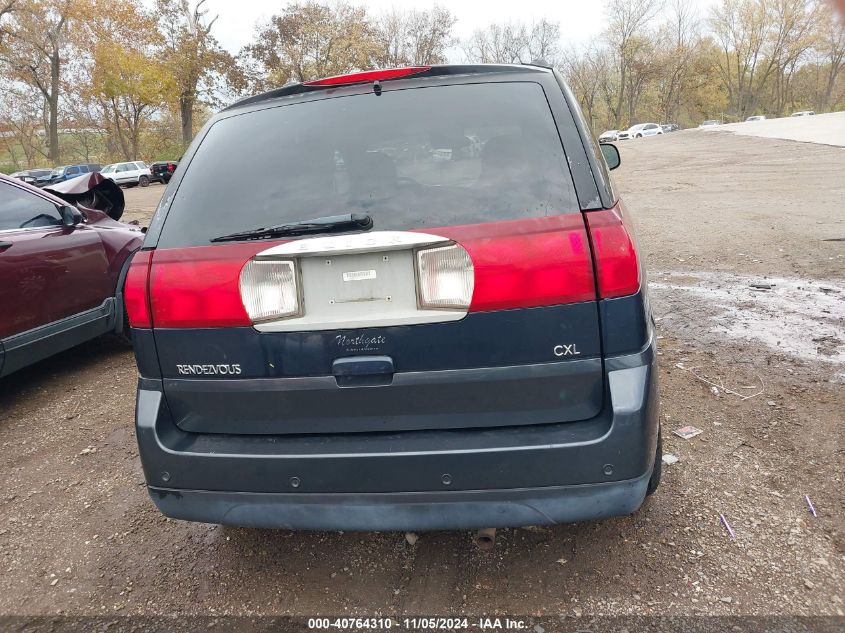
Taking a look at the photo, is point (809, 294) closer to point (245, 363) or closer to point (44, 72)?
point (245, 363)

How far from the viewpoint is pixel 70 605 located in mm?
2250

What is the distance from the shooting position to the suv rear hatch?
5.87 ft

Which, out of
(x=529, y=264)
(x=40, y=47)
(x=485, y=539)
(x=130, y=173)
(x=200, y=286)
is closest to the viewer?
(x=529, y=264)

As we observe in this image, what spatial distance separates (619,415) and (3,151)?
64.4m

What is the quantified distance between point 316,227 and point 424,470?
33.0 inches

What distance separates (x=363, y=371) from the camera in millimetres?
1854

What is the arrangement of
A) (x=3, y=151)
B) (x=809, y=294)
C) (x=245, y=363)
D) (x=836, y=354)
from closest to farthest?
(x=245, y=363)
(x=836, y=354)
(x=809, y=294)
(x=3, y=151)

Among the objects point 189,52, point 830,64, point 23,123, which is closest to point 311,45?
point 189,52

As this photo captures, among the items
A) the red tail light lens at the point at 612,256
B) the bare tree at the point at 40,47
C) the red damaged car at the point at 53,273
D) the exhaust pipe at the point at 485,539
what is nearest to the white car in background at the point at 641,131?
the bare tree at the point at 40,47

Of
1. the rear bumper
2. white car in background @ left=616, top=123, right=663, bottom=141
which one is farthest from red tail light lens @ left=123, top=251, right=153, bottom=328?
white car in background @ left=616, top=123, right=663, bottom=141

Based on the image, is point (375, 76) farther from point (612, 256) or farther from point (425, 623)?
point (425, 623)

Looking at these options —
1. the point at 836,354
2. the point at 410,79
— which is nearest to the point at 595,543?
the point at 410,79

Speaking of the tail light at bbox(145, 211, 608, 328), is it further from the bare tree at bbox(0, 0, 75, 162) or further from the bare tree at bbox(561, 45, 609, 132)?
the bare tree at bbox(561, 45, 609, 132)

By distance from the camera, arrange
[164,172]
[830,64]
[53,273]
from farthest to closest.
Answer: [830,64]
[53,273]
[164,172]
